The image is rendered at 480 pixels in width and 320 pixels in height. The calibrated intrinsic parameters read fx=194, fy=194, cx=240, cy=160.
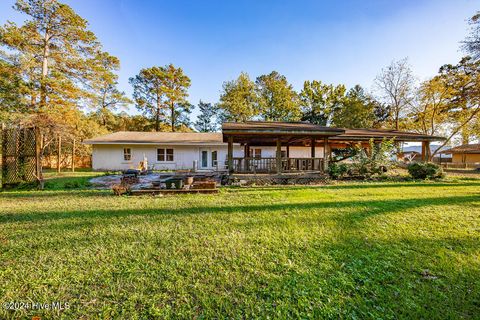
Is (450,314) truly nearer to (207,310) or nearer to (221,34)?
(207,310)

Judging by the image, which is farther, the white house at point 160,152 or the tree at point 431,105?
the tree at point 431,105

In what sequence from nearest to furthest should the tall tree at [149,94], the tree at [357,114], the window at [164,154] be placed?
1. the window at [164,154]
2. the tree at [357,114]
3. the tall tree at [149,94]

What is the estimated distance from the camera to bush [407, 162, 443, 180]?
37.0 feet

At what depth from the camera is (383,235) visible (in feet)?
12.5

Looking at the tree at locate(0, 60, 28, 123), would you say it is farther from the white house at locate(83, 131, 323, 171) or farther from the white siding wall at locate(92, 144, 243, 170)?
the white siding wall at locate(92, 144, 243, 170)

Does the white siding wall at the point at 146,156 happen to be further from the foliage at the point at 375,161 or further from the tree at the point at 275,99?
the tree at the point at 275,99

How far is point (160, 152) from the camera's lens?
1800cm

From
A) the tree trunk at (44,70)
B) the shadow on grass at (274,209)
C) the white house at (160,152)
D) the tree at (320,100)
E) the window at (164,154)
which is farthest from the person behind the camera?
the tree at (320,100)

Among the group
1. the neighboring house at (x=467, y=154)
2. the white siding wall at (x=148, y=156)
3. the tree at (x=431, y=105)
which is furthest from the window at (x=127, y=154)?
the neighboring house at (x=467, y=154)

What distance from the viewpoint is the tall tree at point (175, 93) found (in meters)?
30.8

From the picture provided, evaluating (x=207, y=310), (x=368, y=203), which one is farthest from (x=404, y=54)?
(x=207, y=310)

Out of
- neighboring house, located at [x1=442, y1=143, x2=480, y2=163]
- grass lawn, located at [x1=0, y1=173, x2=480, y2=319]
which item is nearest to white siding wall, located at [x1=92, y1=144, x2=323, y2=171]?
grass lawn, located at [x1=0, y1=173, x2=480, y2=319]

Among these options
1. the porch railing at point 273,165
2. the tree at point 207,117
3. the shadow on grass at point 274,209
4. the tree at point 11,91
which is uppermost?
the tree at point 207,117

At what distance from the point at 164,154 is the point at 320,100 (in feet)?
88.2
